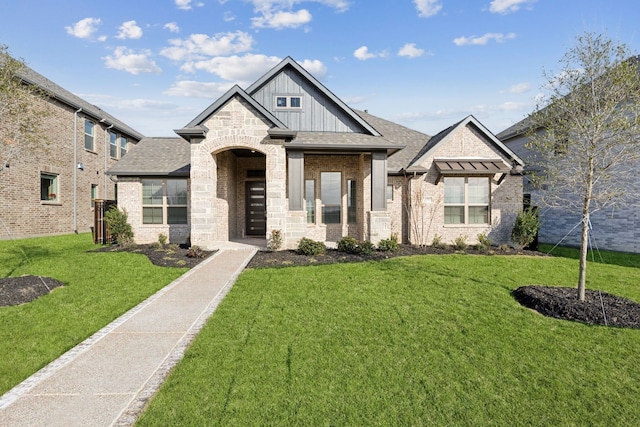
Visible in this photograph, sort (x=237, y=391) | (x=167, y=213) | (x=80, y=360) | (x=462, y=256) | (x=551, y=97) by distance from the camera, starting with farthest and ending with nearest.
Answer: (x=167, y=213)
(x=462, y=256)
(x=551, y=97)
(x=80, y=360)
(x=237, y=391)

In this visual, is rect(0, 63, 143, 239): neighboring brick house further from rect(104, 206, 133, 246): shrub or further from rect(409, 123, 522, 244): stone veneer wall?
rect(409, 123, 522, 244): stone veneer wall

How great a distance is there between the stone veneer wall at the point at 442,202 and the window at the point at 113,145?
66.6 ft

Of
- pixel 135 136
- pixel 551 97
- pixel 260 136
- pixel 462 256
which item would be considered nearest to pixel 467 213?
pixel 462 256

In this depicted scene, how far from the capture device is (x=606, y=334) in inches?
190

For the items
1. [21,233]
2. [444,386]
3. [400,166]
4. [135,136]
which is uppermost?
[135,136]

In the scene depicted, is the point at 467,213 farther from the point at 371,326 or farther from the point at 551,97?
the point at 371,326

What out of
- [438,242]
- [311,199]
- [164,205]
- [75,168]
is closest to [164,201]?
[164,205]

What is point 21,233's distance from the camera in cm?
1490

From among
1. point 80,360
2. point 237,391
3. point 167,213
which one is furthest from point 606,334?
point 167,213

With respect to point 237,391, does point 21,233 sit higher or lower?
higher

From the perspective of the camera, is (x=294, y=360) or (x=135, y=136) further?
(x=135, y=136)

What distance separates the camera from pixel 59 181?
56.3 ft

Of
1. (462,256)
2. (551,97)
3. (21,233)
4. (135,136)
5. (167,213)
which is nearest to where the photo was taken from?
(551,97)

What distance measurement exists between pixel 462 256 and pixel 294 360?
8.79 m
